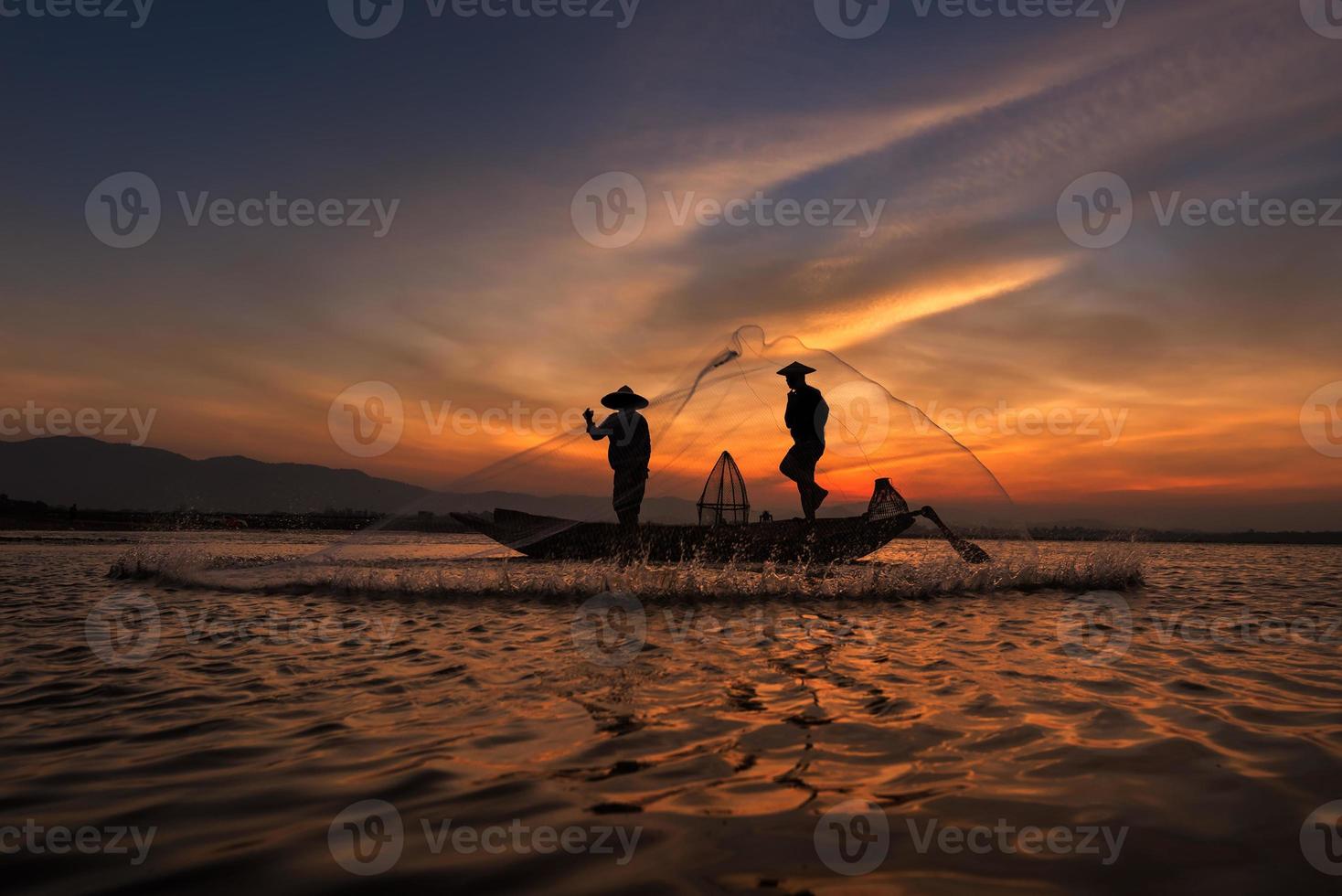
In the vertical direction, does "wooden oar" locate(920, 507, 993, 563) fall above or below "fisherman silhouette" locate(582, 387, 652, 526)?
below

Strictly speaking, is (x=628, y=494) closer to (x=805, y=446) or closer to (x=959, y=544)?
(x=805, y=446)

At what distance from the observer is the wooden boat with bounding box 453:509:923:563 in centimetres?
1588

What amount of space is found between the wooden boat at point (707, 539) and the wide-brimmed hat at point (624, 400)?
2.78 meters

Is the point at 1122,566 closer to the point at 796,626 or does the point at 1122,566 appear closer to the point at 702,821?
the point at 796,626

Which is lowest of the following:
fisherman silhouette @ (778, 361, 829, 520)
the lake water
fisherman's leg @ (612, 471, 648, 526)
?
the lake water

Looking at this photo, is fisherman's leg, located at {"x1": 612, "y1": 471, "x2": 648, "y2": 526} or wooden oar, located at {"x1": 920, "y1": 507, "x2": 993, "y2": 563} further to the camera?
fisherman's leg, located at {"x1": 612, "y1": 471, "x2": 648, "y2": 526}

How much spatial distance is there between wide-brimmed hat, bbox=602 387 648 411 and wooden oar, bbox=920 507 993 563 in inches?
263

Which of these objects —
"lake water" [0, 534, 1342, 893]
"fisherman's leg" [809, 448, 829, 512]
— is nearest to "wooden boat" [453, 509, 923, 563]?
"fisherman's leg" [809, 448, 829, 512]

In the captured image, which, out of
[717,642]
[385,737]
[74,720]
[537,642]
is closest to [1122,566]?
[717,642]

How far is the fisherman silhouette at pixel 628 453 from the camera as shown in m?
15.5

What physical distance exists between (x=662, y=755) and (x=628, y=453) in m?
11.9

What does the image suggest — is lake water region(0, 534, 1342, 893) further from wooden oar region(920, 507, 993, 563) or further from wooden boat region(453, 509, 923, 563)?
wooden boat region(453, 509, 923, 563)

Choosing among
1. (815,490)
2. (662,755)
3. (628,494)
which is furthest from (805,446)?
(662,755)

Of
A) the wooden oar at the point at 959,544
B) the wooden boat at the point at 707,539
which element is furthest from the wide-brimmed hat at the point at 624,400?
the wooden oar at the point at 959,544
